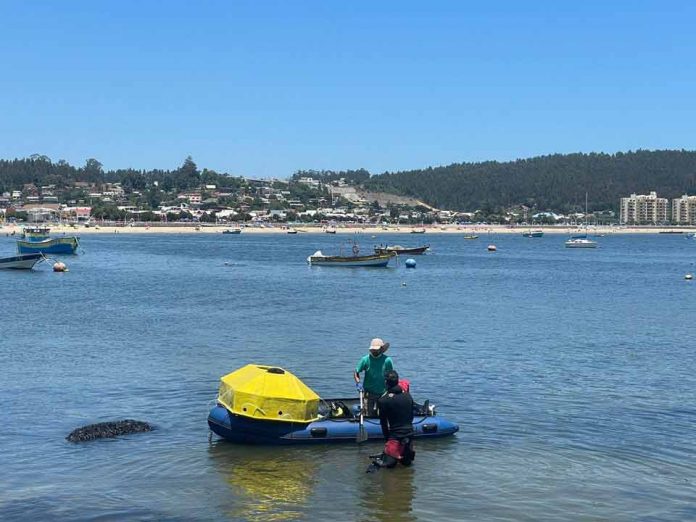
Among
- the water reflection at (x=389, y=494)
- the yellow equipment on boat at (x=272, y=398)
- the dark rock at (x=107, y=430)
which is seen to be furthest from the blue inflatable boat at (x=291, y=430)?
the dark rock at (x=107, y=430)

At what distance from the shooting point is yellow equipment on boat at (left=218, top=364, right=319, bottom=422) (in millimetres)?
17859

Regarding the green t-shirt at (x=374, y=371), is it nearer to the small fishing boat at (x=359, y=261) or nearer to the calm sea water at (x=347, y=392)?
the calm sea water at (x=347, y=392)

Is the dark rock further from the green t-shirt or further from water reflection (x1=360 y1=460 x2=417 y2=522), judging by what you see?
water reflection (x1=360 y1=460 x2=417 y2=522)

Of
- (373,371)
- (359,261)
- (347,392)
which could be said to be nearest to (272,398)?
(373,371)

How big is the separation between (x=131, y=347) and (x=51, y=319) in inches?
444

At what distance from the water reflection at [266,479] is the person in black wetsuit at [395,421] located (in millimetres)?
1385

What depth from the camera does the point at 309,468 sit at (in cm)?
1708

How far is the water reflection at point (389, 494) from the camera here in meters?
14.7

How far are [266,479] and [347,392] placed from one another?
8.18 meters

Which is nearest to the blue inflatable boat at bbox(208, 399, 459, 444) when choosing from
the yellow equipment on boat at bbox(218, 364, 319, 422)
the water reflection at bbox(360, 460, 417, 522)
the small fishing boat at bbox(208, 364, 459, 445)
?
the small fishing boat at bbox(208, 364, 459, 445)

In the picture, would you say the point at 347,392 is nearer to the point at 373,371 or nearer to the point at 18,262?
the point at 373,371

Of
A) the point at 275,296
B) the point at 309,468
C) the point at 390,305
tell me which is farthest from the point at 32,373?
the point at 275,296

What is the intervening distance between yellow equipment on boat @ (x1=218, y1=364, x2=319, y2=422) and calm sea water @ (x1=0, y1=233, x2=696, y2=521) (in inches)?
28.9

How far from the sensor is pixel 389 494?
1561 cm
